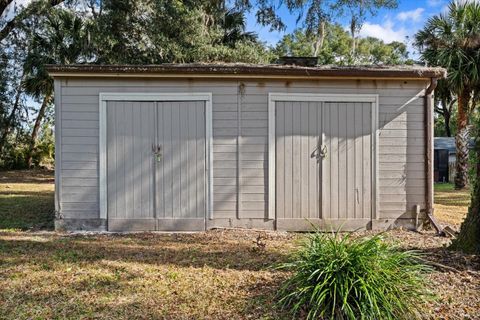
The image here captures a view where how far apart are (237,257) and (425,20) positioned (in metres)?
12.5

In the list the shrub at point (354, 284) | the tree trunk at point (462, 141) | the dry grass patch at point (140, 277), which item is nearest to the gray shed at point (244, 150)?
the dry grass patch at point (140, 277)

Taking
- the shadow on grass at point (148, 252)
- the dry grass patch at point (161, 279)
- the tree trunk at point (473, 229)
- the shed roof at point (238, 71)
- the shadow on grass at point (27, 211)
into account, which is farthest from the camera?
the shadow on grass at point (27, 211)

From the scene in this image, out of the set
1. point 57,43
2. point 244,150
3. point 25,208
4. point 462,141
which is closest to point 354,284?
point 244,150

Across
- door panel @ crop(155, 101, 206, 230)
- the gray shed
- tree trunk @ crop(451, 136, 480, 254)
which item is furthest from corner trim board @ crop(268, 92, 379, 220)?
tree trunk @ crop(451, 136, 480, 254)

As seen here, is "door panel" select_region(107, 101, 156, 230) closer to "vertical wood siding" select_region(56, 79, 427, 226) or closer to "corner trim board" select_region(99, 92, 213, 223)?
"corner trim board" select_region(99, 92, 213, 223)

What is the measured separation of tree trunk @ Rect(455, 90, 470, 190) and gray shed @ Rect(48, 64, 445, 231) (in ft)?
29.4

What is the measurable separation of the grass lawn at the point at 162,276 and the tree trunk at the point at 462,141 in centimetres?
946

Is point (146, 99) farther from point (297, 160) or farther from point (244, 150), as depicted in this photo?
point (297, 160)

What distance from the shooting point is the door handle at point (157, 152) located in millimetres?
5762

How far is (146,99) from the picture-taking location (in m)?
5.76

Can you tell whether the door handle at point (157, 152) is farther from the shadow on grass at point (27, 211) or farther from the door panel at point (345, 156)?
the door panel at point (345, 156)

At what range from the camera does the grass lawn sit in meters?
2.90

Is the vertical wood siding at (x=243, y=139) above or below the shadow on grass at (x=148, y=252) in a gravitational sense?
above

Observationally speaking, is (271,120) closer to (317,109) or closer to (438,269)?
(317,109)
